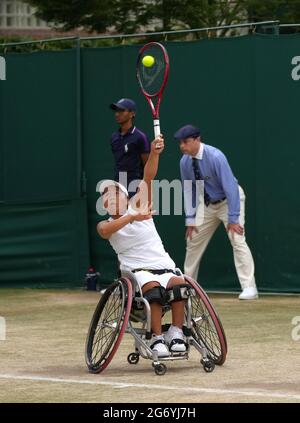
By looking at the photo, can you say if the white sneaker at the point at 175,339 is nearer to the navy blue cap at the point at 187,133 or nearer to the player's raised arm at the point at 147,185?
the player's raised arm at the point at 147,185

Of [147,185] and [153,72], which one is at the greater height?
[153,72]

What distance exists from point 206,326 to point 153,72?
2076 mm

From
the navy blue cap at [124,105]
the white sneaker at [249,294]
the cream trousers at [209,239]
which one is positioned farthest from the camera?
the white sneaker at [249,294]

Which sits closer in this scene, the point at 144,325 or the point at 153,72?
the point at 144,325

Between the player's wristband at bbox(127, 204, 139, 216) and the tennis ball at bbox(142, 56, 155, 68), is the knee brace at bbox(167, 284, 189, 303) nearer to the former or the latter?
the player's wristband at bbox(127, 204, 139, 216)

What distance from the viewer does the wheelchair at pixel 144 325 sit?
8.26 m

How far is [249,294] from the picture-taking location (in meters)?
12.5

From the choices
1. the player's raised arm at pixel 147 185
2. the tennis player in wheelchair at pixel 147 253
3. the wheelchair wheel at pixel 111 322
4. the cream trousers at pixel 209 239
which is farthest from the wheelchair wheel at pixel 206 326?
the cream trousers at pixel 209 239

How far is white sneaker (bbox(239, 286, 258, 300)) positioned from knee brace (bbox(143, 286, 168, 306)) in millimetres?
4076

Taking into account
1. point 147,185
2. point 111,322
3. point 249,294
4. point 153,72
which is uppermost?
point 153,72

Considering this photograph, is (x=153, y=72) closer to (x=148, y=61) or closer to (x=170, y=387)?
(x=148, y=61)

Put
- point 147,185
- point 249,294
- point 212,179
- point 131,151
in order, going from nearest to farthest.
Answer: point 147,185
point 131,151
point 212,179
point 249,294

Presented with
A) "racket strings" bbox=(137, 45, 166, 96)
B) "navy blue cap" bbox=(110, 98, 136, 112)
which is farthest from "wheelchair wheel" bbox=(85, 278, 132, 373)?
"navy blue cap" bbox=(110, 98, 136, 112)

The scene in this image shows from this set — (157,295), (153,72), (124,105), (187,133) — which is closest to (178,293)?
(157,295)
